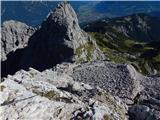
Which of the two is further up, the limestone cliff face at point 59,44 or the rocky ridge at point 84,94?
the rocky ridge at point 84,94

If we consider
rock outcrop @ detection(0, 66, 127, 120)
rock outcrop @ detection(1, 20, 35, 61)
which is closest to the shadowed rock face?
rock outcrop @ detection(1, 20, 35, 61)

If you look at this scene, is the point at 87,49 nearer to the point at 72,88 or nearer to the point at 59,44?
the point at 59,44

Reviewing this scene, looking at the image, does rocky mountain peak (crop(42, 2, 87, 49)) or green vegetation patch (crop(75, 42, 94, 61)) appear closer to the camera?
green vegetation patch (crop(75, 42, 94, 61))

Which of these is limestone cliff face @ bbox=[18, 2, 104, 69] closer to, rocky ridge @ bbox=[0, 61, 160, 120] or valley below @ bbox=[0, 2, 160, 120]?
valley below @ bbox=[0, 2, 160, 120]

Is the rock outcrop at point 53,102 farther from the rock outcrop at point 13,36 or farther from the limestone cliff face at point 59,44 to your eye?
the rock outcrop at point 13,36

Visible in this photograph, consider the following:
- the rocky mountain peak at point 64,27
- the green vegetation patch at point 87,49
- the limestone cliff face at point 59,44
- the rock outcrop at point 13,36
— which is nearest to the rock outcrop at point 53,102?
the limestone cliff face at point 59,44

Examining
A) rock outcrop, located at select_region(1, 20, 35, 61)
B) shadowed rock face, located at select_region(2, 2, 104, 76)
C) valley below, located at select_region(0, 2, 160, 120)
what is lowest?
rock outcrop, located at select_region(1, 20, 35, 61)

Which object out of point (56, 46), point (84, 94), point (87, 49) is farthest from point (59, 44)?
point (84, 94)
